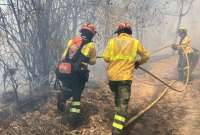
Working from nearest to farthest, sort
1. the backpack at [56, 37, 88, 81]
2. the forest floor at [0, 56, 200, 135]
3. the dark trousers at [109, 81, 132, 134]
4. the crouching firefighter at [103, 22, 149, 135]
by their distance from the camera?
1. the dark trousers at [109, 81, 132, 134]
2. the crouching firefighter at [103, 22, 149, 135]
3. the forest floor at [0, 56, 200, 135]
4. the backpack at [56, 37, 88, 81]

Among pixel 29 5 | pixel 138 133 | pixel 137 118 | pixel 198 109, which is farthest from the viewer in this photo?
pixel 29 5

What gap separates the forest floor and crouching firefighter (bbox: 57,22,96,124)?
458 mm

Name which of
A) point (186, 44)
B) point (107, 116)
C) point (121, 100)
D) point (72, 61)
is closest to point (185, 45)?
point (186, 44)

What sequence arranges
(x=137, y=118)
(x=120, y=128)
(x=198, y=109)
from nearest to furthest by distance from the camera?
(x=120, y=128), (x=137, y=118), (x=198, y=109)

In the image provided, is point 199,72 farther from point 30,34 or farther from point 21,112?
point 21,112

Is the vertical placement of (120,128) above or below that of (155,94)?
above

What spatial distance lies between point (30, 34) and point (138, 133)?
17.4 ft

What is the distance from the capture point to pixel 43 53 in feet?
36.2

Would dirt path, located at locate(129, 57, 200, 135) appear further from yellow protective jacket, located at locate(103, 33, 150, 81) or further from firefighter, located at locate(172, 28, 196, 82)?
yellow protective jacket, located at locate(103, 33, 150, 81)

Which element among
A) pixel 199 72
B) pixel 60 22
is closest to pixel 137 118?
pixel 60 22

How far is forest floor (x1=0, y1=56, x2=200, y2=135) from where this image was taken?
7.30 meters

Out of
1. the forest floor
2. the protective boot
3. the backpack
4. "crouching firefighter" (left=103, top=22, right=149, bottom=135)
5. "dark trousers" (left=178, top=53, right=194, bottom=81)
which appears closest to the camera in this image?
"crouching firefighter" (left=103, top=22, right=149, bottom=135)

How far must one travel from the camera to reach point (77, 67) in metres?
7.59

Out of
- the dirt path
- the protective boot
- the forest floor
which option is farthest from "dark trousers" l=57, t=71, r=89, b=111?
the dirt path
